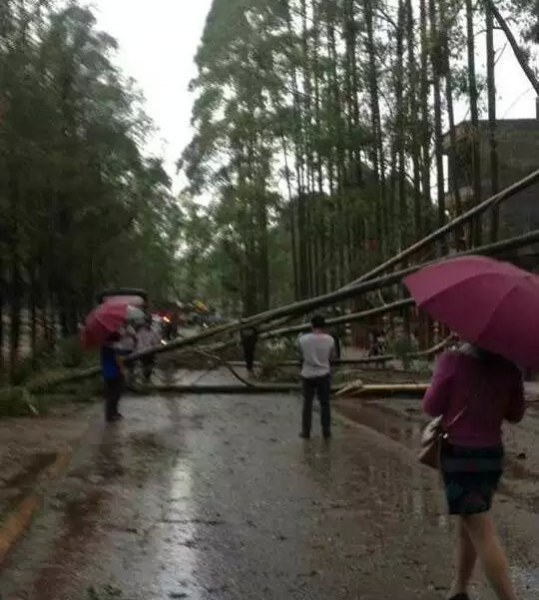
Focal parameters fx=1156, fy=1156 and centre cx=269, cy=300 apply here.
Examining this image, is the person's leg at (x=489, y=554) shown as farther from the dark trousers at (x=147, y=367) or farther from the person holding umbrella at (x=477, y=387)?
the dark trousers at (x=147, y=367)

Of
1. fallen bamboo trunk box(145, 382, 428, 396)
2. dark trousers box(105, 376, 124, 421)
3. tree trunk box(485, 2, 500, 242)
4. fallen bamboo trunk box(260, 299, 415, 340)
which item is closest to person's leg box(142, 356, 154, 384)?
fallen bamboo trunk box(145, 382, 428, 396)

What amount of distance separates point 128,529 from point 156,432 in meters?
7.15

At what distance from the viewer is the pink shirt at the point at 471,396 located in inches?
244

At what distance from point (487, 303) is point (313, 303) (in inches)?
451

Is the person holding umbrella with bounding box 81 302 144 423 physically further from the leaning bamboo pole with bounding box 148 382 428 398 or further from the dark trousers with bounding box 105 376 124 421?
the leaning bamboo pole with bounding box 148 382 428 398

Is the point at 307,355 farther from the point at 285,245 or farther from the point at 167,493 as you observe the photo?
the point at 285,245

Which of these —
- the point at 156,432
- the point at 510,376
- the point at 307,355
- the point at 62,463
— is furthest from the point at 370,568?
the point at 156,432

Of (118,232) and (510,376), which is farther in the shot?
(118,232)

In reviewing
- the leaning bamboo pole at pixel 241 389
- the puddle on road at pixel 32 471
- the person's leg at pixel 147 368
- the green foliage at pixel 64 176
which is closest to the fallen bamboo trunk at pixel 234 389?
the leaning bamboo pole at pixel 241 389

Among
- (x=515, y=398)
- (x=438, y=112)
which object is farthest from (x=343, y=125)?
(x=515, y=398)

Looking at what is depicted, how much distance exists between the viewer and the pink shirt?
6.20 meters

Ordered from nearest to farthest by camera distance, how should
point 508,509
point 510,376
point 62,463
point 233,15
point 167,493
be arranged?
point 510,376 → point 508,509 → point 167,493 → point 62,463 → point 233,15

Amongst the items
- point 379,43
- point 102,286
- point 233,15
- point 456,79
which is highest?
point 233,15

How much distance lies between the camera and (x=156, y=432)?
1622cm
